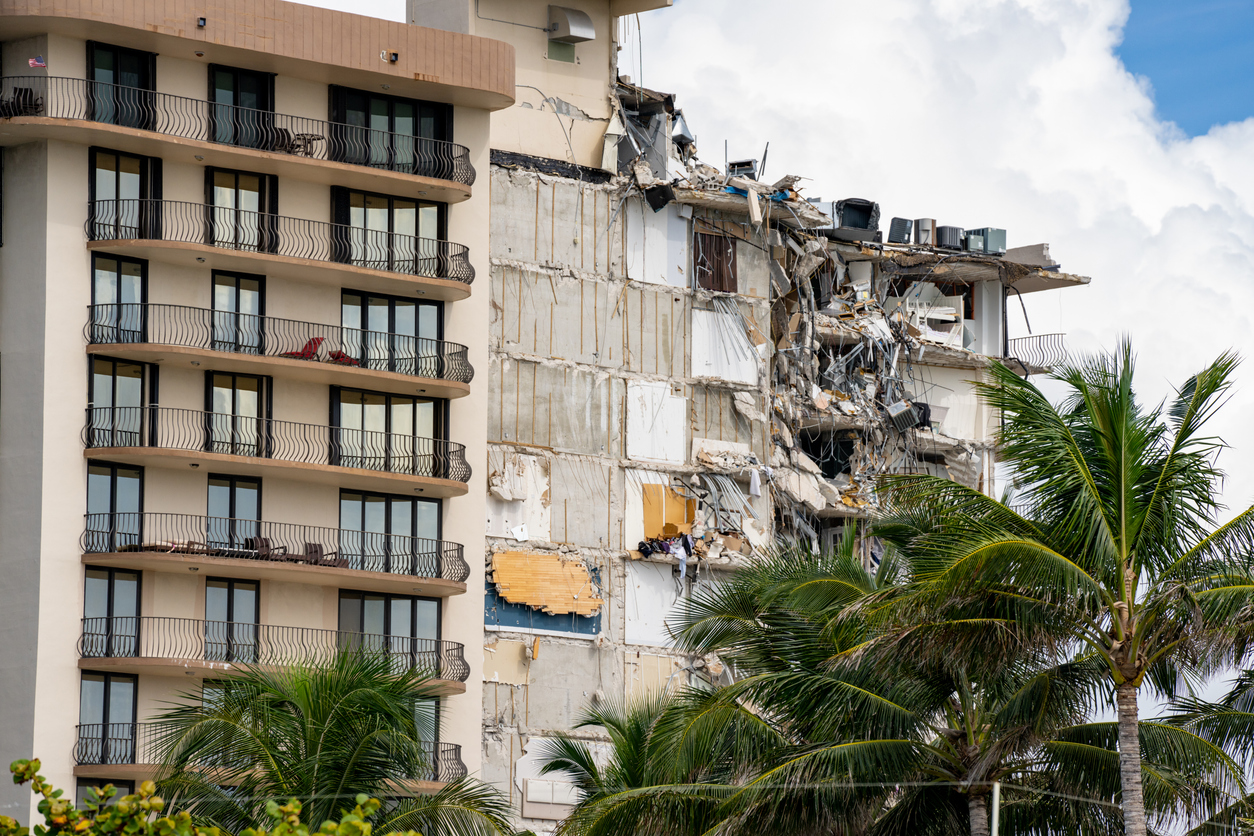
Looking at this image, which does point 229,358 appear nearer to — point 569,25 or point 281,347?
point 281,347

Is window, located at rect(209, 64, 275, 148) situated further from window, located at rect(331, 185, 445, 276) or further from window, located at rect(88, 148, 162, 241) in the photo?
window, located at rect(331, 185, 445, 276)

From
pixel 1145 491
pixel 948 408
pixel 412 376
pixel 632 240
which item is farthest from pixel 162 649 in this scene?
pixel 948 408

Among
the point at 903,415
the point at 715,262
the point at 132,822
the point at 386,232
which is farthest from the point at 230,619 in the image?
the point at 132,822

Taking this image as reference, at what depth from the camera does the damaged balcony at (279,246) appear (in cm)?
5278

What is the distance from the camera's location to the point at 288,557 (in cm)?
5334

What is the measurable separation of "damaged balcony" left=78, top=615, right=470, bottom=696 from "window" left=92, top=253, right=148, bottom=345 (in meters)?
6.79

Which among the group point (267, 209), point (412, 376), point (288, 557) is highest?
point (267, 209)

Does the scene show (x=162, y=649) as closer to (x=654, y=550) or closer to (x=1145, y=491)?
(x=654, y=550)

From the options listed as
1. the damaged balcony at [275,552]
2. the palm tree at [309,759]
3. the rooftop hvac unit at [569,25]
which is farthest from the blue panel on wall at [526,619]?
the palm tree at [309,759]

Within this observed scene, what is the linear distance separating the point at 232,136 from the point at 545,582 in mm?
14963

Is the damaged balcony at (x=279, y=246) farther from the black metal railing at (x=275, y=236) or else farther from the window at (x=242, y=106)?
the window at (x=242, y=106)

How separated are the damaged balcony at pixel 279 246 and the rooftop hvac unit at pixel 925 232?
21.0m

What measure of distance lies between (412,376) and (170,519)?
7072mm

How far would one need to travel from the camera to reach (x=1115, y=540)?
Result: 3250 centimetres
